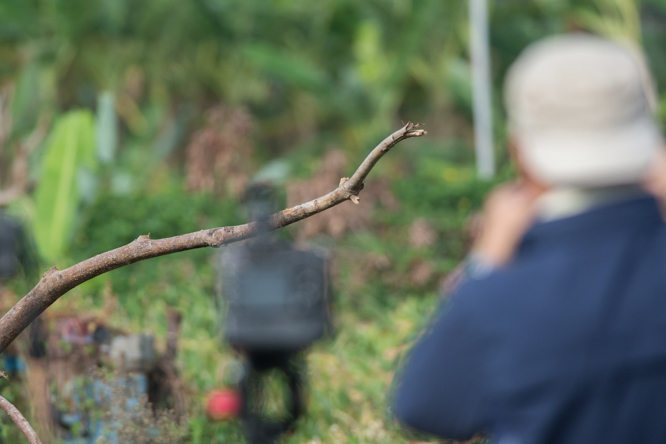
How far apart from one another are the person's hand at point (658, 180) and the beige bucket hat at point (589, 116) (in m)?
0.03

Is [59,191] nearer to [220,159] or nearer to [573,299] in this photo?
[220,159]

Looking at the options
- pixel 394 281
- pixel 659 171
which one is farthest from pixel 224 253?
pixel 394 281

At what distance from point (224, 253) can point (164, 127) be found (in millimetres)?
8356

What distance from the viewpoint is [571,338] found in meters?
0.94

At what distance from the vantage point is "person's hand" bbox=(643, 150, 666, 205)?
1016 millimetres

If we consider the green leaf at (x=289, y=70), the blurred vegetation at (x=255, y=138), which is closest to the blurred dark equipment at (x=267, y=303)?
the blurred vegetation at (x=255, y=138)

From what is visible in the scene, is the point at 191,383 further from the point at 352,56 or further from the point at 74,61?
the point at 74,61

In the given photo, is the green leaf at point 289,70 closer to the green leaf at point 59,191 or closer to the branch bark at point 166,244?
the green leaf at point 59,191

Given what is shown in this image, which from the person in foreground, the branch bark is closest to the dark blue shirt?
the person in foreground

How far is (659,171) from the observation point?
105cm

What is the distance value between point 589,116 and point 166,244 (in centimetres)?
86

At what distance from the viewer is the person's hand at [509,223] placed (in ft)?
3.38

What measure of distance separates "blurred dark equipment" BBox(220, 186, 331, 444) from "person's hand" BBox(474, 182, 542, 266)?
507 mm

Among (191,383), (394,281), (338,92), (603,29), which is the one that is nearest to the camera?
(191,383)
